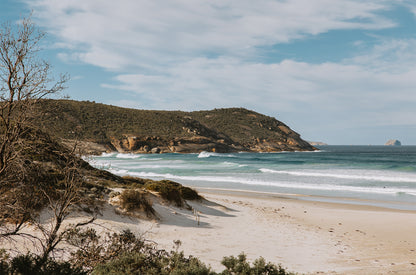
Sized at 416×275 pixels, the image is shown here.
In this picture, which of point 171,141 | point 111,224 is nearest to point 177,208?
point 111,224

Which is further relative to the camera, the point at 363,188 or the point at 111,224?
the point at 363,188

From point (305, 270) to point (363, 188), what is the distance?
20.8 meters

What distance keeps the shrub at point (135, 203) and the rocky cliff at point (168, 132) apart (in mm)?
56459

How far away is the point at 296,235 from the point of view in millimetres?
10797

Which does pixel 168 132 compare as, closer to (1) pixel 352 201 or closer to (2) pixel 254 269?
(1) pixel 352 201

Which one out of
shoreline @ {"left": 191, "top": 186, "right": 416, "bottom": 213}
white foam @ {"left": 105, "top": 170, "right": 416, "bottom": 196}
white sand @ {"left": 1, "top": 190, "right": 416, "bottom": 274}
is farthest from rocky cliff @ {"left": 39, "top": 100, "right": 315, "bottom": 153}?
white sand @ {"left": 1, "top": 190, "right": 416, "bottom": 274}

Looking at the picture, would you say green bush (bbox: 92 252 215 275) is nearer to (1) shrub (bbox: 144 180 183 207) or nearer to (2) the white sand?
(2) the white sand

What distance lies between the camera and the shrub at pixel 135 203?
11155 millimetres

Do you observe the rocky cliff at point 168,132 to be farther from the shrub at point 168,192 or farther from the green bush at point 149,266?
the green bush at point 149,266

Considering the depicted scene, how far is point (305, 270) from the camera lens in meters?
7.32

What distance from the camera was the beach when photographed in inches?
316

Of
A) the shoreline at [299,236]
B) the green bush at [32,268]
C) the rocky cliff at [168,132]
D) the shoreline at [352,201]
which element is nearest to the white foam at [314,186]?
the shoreline at [352,201]

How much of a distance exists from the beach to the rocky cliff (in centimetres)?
5622

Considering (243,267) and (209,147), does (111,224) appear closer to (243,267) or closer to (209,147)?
(243,267)
